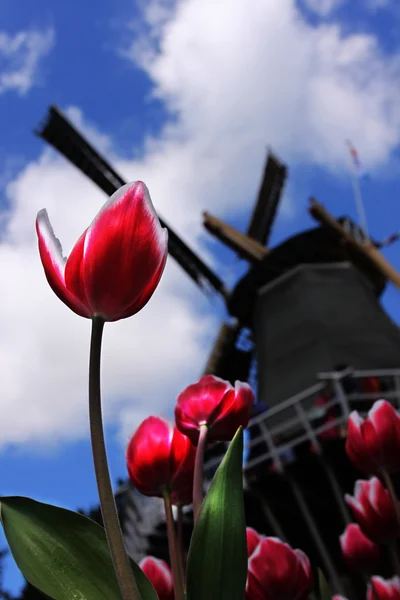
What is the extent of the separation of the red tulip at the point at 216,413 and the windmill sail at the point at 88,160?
15.0 meters

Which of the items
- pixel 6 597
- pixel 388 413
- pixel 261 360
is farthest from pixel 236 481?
pixel 6 597

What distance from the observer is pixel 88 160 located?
16.1m

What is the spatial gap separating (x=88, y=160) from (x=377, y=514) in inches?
616

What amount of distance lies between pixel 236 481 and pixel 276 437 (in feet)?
26.6

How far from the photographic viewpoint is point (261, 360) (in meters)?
13.0

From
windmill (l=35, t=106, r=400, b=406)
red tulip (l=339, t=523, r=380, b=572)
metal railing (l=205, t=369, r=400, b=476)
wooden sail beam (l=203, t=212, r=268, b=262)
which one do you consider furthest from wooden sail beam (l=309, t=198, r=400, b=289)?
red tulip (l=339, t=523, r=380, b=572)

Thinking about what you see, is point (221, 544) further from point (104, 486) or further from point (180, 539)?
point (180, 539)

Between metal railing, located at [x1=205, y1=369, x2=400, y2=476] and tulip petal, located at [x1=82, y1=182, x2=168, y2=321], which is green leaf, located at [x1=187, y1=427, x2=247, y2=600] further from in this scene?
metal railing, located at [x1=205, y1=369, x2=400, y2=476]

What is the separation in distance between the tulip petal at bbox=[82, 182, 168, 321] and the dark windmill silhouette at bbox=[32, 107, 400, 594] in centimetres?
527

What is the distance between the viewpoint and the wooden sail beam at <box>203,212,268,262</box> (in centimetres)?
1596

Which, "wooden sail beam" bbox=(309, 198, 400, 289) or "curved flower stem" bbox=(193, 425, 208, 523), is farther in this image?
"wooden sail beam" bbox=(309, 198, 400, 289)

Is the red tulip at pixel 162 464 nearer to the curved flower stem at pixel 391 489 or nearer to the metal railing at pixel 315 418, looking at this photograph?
the curved flower stem at pixel 391 489

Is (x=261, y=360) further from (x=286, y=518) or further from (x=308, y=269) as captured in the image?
(x=286, y=518)

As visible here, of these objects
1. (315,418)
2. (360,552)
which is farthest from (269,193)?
(360,552)
